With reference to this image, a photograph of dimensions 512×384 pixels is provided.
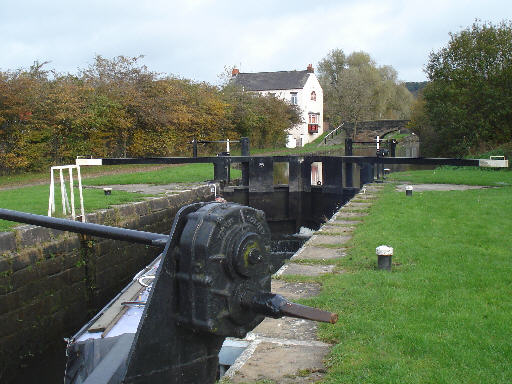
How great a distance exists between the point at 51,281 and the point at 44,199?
327 cm

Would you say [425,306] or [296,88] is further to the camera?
[296,88]

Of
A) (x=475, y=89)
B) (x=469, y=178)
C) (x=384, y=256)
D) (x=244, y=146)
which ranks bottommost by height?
(x=384, y=256)

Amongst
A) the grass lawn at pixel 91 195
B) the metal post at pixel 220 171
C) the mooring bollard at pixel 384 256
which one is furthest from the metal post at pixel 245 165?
the mooring bollard at pixel 384 256

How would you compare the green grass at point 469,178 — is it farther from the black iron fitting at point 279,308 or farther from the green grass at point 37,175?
the black iron fitting at point 279,308

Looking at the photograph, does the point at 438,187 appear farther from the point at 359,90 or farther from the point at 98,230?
the point at 359,90

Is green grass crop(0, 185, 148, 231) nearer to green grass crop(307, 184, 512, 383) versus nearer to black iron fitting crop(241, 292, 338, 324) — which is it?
green grass crop(307, 184, 512, 383)

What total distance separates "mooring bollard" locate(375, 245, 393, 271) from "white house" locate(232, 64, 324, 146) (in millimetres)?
40248

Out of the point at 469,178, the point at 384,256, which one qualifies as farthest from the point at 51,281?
the point at 469,178

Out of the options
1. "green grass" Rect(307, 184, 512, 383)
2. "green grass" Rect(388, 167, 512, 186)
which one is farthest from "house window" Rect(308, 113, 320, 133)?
"green grass" Rect(307, 184, 512, 383)

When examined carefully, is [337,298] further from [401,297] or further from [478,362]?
[478,362]

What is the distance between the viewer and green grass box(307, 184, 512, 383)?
327cm

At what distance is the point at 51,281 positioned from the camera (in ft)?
25.0

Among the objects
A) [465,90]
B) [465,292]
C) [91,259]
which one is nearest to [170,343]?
[465,292]

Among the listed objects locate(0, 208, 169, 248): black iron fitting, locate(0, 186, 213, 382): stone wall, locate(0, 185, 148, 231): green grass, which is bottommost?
locate(0, 186, 213, 382): stone wall
